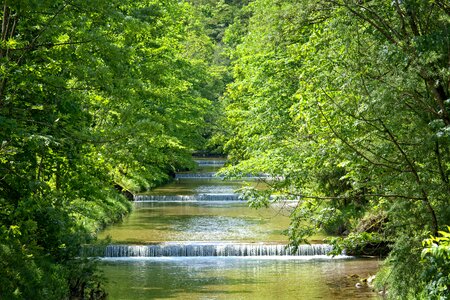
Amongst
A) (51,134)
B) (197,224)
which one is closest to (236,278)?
(51,134)

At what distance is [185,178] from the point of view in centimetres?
4850

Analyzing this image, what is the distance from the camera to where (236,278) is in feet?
59.2

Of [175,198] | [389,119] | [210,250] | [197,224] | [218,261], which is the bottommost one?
[218,261]

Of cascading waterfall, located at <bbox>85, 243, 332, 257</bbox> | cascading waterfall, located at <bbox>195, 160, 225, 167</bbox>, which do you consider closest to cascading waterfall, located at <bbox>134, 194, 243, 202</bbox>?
cascading waterfall, located at <bbox>85, 243, 332, 257</bbox>

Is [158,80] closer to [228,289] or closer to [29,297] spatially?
[228,289]

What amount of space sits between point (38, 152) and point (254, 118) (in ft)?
54.9

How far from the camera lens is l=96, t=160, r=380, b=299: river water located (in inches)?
646

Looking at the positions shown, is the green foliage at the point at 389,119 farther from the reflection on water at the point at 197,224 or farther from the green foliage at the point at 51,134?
the reflection on water at the point at 197,224

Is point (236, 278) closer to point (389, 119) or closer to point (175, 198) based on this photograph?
point (389, 119)

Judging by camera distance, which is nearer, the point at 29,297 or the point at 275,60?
the point at 29,297

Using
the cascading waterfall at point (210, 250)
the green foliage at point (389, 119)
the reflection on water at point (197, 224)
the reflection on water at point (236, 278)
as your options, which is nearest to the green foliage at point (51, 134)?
the reflection on water at point (236, 278)

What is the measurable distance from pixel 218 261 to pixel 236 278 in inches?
103

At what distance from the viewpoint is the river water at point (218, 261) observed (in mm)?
16406

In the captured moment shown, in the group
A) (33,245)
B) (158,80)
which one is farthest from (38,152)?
(158,80)
